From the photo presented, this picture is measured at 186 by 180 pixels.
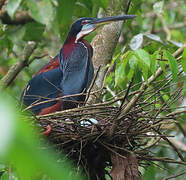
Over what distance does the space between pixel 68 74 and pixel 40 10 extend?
6.42 feet

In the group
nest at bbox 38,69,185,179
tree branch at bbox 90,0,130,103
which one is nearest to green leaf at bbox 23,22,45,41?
nest at bbox 38,69,185,179

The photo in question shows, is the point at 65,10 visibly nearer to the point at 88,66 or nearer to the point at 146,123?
the point at 146,123

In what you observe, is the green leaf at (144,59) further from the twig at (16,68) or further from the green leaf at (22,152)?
the green leaf at (22,152)

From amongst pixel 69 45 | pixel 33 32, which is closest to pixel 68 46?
pixel 69 45

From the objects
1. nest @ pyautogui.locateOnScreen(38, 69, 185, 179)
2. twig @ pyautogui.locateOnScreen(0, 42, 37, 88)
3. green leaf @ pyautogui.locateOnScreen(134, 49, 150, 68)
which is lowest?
nest @ pyautogui.locateOnScreen(38, 69, 185, 179)

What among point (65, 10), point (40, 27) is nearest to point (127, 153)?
point (40, 27)

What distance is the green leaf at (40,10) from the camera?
3.84 ft

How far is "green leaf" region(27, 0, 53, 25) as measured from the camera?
1169 millimetres

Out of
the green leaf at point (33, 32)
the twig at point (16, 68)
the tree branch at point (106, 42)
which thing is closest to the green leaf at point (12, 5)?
the green leaf at point (33, 32)

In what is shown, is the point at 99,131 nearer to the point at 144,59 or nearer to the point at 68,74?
the point at 144,59

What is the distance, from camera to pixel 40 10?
1200 millimetres

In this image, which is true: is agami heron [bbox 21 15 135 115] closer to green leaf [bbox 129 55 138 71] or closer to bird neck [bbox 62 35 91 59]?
bird neck [bbox 62 35 91 59]

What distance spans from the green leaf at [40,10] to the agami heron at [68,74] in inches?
72.1

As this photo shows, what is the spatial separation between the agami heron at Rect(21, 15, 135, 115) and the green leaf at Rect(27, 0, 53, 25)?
1830 mm
